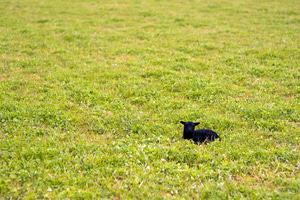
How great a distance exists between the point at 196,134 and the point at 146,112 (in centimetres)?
206

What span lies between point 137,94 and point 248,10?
2112 cm

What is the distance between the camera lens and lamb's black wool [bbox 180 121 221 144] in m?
6.97

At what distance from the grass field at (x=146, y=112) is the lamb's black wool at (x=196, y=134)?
245 mm

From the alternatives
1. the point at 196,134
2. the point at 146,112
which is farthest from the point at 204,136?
the point at 146,112

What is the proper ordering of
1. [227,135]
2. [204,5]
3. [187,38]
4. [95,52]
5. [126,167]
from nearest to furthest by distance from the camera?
1. [126,167]
2. [227,135]
3. [95,52]
4. [187,38]
5. [204,5]

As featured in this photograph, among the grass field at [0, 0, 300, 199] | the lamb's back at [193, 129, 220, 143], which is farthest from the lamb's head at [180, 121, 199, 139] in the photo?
the grass field at [0, 0, 300, 199]

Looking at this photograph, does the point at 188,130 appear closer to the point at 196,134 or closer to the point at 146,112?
the point at 196,134

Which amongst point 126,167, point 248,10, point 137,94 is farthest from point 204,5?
point 126,167

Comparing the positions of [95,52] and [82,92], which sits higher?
[95,52]

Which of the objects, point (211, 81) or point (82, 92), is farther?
point (211, 81)

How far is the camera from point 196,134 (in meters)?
7.04

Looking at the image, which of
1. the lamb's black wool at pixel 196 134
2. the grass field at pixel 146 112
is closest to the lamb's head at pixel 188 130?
the lamb's black wool at pixel 196 134

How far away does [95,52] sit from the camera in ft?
47.0

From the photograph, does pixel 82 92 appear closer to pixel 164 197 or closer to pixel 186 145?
pixel 186 145
